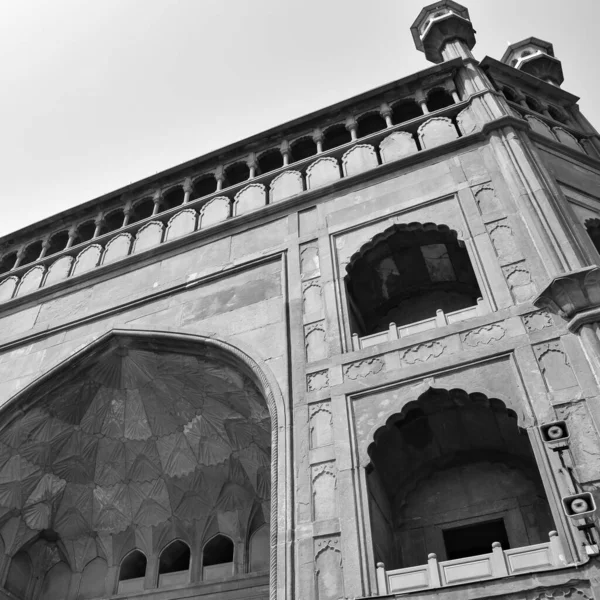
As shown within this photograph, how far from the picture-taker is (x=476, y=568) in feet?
20.4

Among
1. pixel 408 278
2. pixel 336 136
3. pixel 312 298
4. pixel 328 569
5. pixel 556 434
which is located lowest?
pixel 328 569

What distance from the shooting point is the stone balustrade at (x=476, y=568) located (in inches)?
236

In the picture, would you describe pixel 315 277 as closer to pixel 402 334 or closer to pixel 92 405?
pixel 402 334

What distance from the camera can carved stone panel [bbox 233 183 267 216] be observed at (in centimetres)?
1217

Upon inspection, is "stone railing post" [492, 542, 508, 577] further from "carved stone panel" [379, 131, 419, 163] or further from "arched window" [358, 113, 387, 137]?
"arched window" [358, 113, 387, 137]

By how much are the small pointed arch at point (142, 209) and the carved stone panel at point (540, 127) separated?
25.0 ft

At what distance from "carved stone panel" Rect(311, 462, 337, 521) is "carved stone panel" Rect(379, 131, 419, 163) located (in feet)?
19.6

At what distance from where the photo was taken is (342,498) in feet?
23.0

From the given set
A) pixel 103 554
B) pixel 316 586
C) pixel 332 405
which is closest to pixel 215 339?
pixel 332 405

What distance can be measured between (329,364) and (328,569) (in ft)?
8.61

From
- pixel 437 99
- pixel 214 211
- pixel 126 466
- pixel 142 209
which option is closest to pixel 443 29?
pixel 437 99

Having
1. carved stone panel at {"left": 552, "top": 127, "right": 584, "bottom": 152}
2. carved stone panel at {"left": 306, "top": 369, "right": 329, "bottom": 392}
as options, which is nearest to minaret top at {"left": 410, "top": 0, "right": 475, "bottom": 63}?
carved stone panel at {"left": 552, "top": 127, "right": 584, "bottom": 152}

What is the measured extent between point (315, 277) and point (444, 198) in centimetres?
226

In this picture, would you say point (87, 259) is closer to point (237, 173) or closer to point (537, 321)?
point (237, 173)
